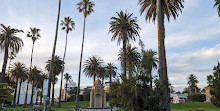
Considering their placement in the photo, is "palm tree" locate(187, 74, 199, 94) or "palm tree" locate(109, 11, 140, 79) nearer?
"palm tree" locate(109, 11, 140, 79)

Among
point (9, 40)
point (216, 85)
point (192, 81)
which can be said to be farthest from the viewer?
point (192, 81)

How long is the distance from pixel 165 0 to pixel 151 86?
1343 centimetres

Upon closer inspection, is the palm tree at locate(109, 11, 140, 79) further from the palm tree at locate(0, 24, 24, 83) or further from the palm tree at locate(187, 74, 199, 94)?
the palm tree at locate(187, 74, 199, 94)

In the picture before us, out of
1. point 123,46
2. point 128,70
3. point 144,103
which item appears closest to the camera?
point 144,103

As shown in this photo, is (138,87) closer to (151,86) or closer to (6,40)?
(151,86)

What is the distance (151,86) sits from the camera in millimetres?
9992

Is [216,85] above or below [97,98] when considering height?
above

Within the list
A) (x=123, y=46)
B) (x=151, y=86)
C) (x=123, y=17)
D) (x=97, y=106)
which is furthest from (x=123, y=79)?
(x=97, y=106)

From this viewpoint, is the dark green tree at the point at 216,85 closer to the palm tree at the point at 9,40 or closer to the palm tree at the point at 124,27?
the palm tree at the point at 124,27

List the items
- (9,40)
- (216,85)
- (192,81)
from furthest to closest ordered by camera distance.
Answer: (192,81) → (9,40) → (216,85)

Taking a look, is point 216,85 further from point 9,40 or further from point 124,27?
point 9,40

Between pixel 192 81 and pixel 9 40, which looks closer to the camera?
pixel 9 40

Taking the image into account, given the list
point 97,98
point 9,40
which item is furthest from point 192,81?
point 9,40

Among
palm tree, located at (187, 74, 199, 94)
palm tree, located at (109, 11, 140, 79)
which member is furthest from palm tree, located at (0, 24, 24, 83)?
palm tree, located at (187, 74, 199, 94)
